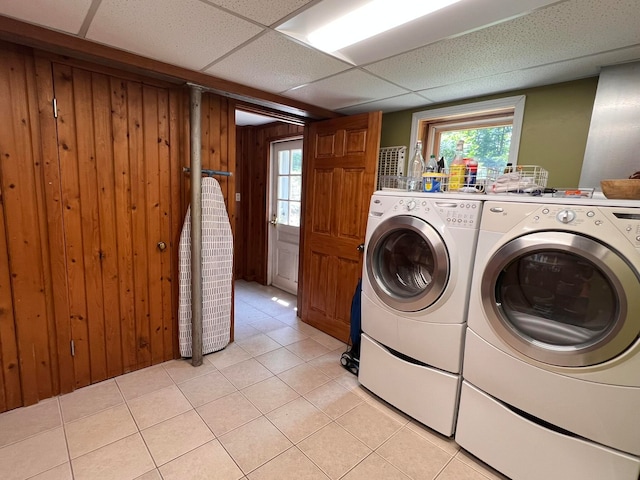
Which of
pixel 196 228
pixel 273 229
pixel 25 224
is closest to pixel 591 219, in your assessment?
pixel 196 228

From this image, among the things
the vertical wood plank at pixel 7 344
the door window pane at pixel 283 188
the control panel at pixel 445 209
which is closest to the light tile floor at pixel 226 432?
the vertical wood plank at pixel 7 344

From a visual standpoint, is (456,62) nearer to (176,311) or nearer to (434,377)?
(434,377)

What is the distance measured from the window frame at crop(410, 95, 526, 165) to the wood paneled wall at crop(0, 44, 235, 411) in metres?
1.58

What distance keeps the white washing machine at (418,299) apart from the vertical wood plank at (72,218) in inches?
70.8

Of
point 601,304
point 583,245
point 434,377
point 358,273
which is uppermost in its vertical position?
point 583,245

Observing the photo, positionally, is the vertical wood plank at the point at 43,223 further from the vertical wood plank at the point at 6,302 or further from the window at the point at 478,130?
the window at the point at 478,130

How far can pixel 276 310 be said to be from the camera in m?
3.54

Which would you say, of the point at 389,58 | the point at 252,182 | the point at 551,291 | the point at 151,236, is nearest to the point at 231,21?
the point at 389,58

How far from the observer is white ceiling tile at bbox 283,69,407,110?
2014mm

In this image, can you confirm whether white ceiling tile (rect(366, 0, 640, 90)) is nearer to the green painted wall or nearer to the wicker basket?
the green painted wall

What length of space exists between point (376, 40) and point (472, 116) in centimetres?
127

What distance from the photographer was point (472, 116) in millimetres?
2402

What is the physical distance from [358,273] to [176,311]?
4.83ft

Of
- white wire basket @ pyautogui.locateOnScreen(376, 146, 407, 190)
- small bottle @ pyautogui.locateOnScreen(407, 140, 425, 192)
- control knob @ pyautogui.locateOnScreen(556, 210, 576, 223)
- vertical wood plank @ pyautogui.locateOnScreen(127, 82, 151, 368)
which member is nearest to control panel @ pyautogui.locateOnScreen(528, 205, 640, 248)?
control knob @ pyautogui.locateOnScreen(556, 210, 576, 223)
